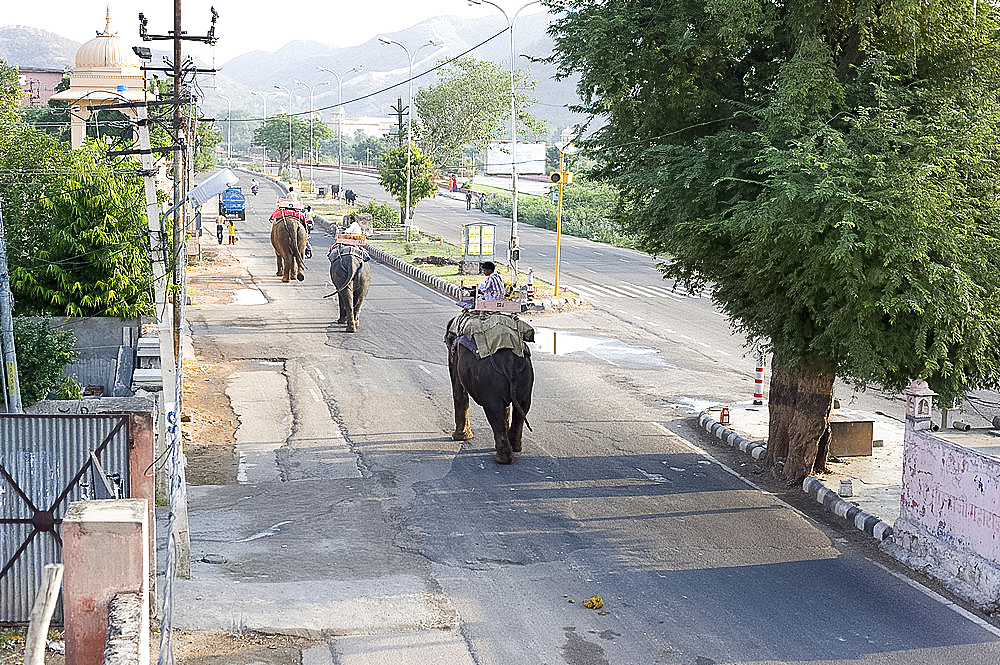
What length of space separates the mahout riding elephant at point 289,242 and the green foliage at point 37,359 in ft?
51.5

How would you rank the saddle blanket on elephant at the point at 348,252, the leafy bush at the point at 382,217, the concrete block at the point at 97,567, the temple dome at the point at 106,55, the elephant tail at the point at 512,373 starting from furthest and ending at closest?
the leafy bush at the point at 382,217 → the temple dome at the point at 106,55 → the saddle blanket on elephant at the point at 348,252 → the elephant tail at the point at 512,373 → the concrete block at the point at 97,567

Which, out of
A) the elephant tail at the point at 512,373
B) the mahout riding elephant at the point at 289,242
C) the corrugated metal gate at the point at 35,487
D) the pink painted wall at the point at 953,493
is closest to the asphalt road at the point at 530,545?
the pink painted wall at the point at 953,493

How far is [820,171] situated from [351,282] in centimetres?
1408

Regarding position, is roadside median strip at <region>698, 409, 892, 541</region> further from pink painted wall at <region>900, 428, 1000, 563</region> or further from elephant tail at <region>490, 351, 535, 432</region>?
elephant tail at <region>490, 351, 535, 432</region>

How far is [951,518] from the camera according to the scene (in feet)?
31.8

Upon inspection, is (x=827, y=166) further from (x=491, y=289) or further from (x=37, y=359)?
(x=37, y=359)

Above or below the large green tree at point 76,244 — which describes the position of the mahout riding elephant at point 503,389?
below

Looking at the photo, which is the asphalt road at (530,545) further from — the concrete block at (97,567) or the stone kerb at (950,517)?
the concrete block at (97,567)

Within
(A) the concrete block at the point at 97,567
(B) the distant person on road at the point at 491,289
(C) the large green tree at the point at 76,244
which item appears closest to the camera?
(A) the concrete block at the point at 97,567

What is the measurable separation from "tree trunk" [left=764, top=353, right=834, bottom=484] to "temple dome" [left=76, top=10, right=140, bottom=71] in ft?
88.3

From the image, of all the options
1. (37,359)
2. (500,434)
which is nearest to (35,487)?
(37,359)

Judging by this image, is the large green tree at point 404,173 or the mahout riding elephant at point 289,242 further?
the large green tree at point 404,173

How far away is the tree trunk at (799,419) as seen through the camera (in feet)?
41.0

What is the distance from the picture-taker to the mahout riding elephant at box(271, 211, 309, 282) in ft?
98.7
